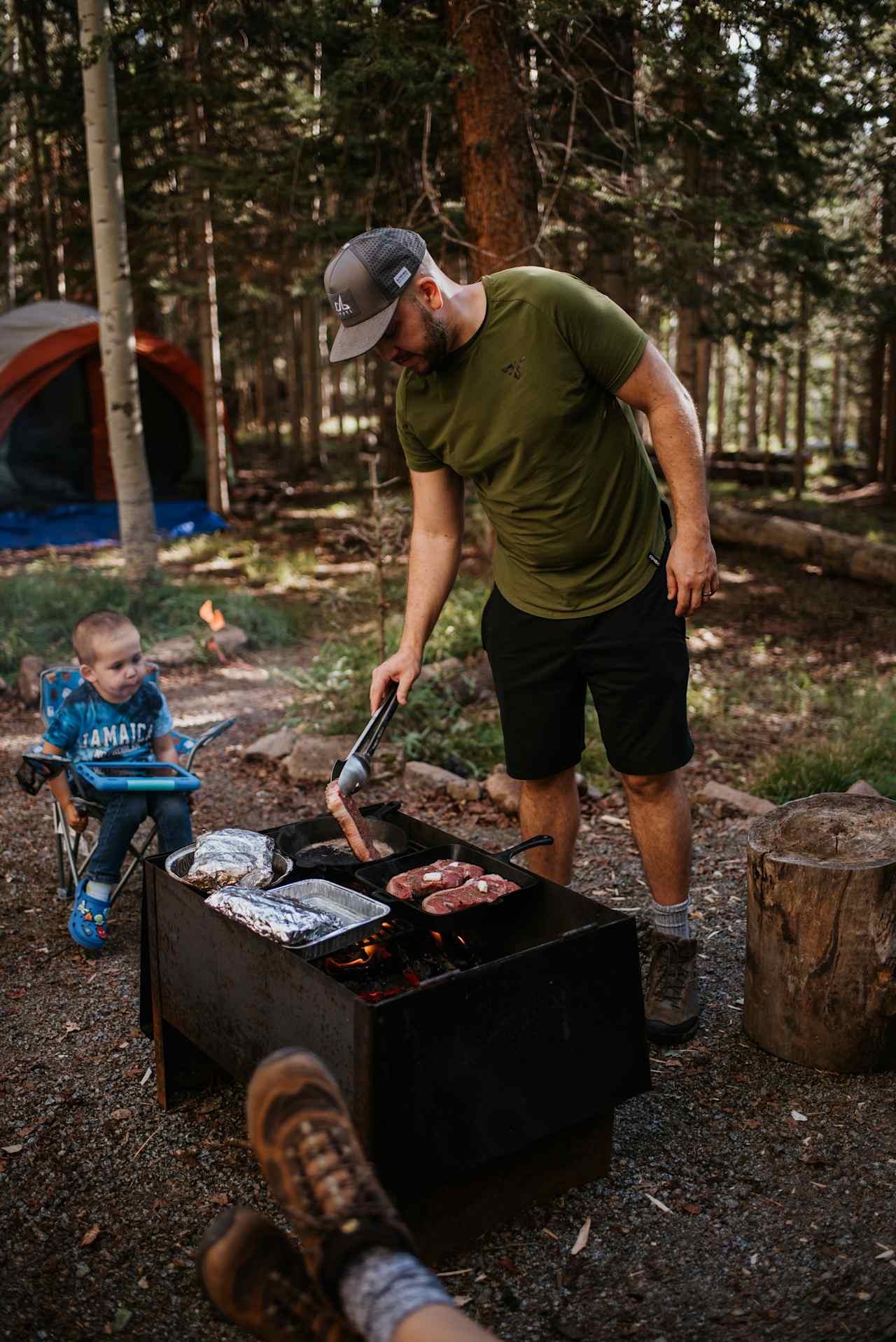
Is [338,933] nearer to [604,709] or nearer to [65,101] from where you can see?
[604,709]

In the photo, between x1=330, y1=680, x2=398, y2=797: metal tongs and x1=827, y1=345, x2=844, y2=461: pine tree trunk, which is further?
x1=827, y1=345, x2=844, y2=461: pine tree trunk

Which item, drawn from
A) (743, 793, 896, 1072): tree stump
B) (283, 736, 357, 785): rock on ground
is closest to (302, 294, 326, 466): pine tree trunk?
(283, 736, 357, 785): rock on ground

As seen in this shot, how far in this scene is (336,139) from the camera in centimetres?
872

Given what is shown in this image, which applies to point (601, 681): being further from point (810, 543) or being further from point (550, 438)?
point (810, 543)

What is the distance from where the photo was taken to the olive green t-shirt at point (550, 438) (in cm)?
277

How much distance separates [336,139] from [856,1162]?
8373 mm

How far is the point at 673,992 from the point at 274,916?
133cm

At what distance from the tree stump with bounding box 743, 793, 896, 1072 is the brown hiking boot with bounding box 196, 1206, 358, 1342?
1710 mm

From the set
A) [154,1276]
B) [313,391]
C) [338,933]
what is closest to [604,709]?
[338,933]

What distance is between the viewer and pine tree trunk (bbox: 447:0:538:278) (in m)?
6.41

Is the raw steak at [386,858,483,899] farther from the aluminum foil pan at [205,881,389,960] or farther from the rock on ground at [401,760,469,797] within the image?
the rock on ground at [401,760,469,797]

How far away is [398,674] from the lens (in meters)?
3.01

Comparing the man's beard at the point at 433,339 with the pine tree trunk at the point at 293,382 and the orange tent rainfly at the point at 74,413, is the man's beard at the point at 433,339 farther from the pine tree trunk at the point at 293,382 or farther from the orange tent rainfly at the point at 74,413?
the pine tree trunk at the point at 293,382

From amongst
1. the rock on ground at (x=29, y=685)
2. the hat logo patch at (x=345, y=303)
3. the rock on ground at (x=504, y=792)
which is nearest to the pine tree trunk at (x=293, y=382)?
the rock on ground at (x=29, y=685)
